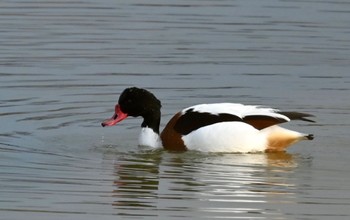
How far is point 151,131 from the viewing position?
1544 cm

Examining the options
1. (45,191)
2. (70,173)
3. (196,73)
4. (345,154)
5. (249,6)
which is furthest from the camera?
(249,6)

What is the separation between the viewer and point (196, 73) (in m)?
19.2

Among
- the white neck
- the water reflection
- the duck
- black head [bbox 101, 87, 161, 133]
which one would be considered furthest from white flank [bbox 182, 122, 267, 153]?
black head [bbox 101, 87, 161, 133]

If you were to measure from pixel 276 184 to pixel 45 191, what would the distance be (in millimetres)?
2079

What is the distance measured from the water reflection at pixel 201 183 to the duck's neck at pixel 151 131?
0.48ft

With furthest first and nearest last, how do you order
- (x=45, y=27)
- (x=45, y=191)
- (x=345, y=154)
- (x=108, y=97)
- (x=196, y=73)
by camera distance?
(x=45, y=27) → (x=196, y=73) → (x=108, y=97) → (x=345, y=154) → (x=45, y=191)

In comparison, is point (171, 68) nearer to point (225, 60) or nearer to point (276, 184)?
point (225, 60)

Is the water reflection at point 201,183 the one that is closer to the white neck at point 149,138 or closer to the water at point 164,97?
the water at point 164,97

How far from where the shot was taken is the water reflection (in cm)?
1233

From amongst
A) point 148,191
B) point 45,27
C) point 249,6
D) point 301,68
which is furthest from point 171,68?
point 148,191

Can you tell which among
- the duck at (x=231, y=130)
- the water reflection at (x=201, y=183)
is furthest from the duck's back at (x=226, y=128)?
the water reflection at (x=201, y=183)

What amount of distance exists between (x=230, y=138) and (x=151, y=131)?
3.04ft

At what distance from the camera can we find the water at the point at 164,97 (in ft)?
41.5

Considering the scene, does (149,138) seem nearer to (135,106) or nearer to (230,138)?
(135,106)
